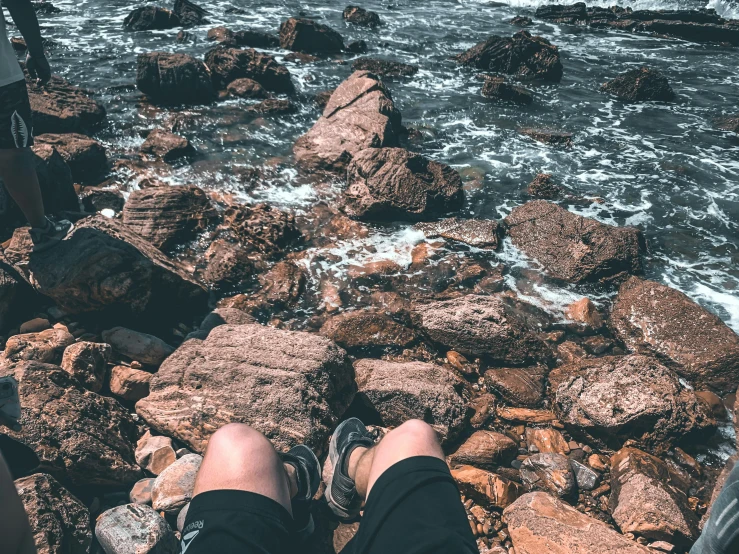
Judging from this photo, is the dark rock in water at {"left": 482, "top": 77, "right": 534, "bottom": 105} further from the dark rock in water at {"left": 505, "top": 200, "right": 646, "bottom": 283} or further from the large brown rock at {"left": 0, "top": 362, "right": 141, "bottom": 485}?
the large brown rock at {"left": 0, "top": 362, "right": 141, "bottom": 485}

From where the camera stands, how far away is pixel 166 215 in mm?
6695

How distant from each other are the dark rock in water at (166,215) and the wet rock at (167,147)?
194cm

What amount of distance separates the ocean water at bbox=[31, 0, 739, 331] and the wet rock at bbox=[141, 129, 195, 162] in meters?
0.32

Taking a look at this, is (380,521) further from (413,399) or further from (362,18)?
(362,18)

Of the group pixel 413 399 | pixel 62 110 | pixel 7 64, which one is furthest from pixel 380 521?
pixel 62 110

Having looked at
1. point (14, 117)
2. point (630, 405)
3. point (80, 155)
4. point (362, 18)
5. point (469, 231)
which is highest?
point (362, 18)

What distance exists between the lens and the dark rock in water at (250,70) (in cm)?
1221

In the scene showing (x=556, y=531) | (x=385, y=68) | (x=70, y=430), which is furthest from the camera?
(x=385, y=68)

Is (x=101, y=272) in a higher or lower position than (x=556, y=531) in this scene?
higher

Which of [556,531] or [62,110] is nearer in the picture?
[556,531]

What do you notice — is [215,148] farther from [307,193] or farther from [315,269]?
[315,269]

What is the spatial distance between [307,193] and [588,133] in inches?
291

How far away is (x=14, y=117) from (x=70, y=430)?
2685mm

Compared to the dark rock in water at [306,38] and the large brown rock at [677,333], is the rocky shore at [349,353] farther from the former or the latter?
the dark rock in water at [306,38]
